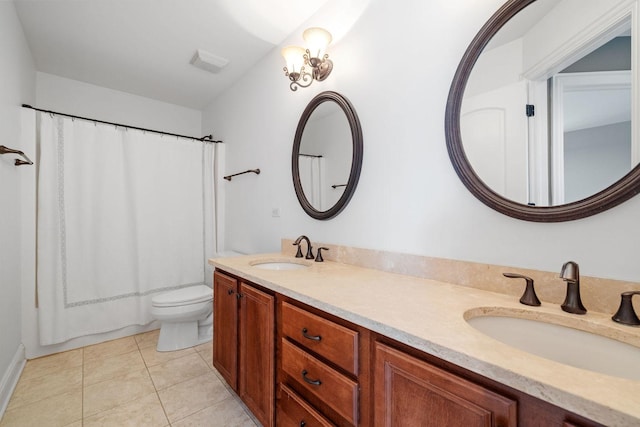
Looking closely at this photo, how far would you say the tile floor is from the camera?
1.45 meters

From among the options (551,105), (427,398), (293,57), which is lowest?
(427,398)

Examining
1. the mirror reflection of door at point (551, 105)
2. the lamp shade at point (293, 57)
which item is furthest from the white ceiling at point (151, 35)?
the mirror reflection of door at point (551, 105)

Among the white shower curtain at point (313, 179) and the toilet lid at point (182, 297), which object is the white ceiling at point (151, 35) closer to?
the white shower curtain at point (313, 179)

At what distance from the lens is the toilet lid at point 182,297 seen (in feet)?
6.91

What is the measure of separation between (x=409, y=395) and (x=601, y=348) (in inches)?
20.5

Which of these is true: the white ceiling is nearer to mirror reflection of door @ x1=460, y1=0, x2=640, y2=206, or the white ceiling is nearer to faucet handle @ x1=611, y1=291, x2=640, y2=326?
mirror reflection of door @ x1=460, y1=0, x2=640, y2=206

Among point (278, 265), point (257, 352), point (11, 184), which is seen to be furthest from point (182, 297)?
point (11, 184)

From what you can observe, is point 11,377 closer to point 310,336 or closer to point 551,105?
point 310,336

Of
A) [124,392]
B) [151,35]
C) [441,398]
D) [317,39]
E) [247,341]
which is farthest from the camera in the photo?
[151,35]

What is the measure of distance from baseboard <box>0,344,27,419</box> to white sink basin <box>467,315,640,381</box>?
2.45 metres

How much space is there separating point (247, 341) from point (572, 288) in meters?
1.33

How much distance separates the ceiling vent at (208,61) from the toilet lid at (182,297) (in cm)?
199

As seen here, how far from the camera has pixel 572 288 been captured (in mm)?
788

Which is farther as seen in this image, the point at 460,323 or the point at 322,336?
the point at 322,336
